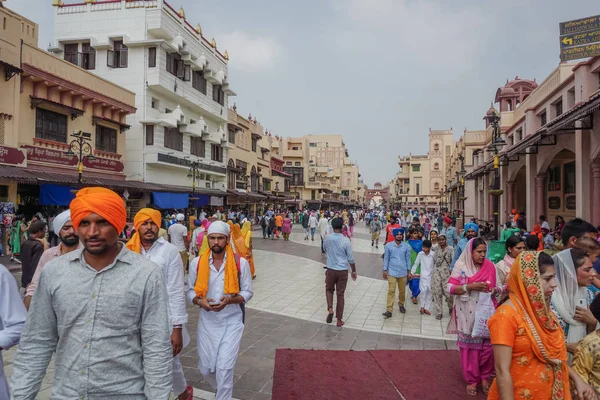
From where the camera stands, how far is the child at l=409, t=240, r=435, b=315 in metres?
7.63

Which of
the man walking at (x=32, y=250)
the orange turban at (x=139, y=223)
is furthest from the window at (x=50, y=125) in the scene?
the orange turban at (x=139, y=223)

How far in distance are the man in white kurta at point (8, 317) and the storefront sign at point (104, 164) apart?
56.2ft

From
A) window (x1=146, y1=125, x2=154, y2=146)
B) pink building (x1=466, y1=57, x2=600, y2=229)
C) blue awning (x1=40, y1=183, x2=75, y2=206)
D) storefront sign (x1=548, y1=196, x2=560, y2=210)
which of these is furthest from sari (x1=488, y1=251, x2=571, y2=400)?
window (x1=146, y1=125, x2=154, y2=146)

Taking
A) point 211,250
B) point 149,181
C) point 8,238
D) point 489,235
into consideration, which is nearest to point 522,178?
point 489,235

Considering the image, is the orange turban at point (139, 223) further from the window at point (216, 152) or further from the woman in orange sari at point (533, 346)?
the window at point (216, 152)

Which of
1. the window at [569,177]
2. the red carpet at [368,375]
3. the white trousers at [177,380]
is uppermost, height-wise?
the window at [569,177]

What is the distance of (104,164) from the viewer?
18781 millimetres

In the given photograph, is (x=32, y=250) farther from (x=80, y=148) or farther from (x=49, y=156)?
(x=49, y=156)

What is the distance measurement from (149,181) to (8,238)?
9.50m

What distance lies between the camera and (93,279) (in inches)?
76.4

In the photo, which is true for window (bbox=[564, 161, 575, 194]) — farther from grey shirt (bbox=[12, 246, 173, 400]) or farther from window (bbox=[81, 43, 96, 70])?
window (bbox=[81, 43, 96, 70])

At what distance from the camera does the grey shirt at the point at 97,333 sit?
1.90 meters

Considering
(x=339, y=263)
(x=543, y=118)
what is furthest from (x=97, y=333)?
(x=543, y=118)

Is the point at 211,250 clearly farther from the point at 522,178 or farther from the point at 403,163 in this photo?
the point at 403,163
